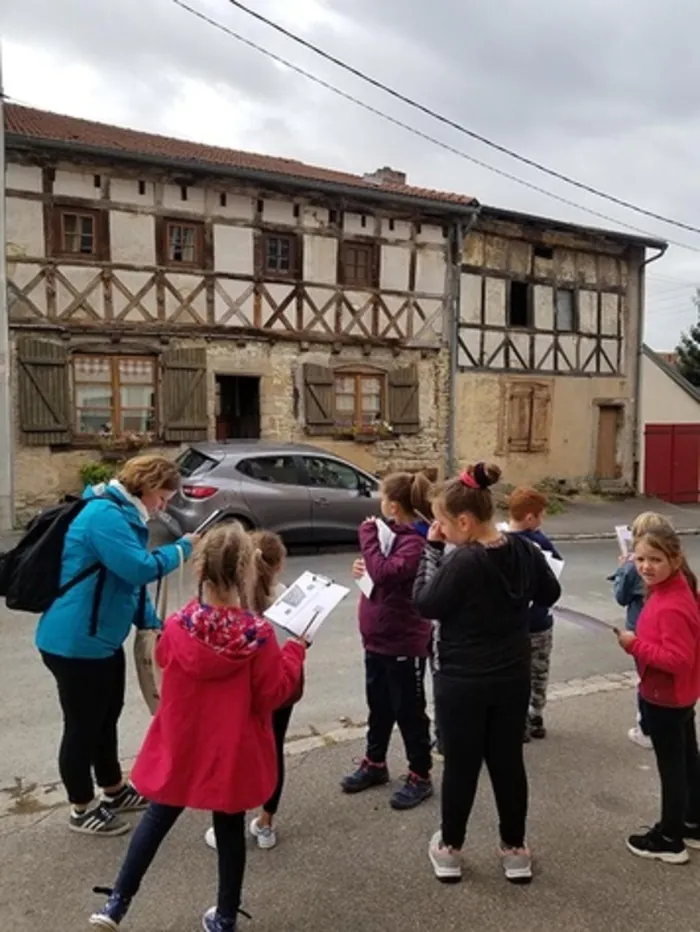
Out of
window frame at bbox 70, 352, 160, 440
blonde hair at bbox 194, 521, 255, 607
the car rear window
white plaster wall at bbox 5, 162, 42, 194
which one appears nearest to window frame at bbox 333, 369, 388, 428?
window frame at bbox 70, 352, 160, 440

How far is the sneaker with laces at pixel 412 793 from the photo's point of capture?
3.31 meters

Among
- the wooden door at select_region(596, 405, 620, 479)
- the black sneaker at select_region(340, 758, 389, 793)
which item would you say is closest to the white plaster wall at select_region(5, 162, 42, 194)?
the black sneaker at select_region(340, 758, 389, 793)

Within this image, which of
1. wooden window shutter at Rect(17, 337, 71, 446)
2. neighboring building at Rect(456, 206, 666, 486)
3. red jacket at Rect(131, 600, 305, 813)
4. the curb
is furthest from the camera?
neighboring building at Rect(456, 206, 666, 486)

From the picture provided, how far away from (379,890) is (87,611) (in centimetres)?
153

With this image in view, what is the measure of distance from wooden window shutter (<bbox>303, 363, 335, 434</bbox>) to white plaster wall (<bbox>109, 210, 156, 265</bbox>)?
12.3 feet

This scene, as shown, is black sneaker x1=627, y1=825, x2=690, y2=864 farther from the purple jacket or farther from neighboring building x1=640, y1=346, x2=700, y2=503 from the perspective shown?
neighboring building x1=640, y1=346, x2=700, y2=503

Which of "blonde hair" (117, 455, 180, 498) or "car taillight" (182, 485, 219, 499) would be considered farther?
"car taillight" (182, 485, 219, 499)

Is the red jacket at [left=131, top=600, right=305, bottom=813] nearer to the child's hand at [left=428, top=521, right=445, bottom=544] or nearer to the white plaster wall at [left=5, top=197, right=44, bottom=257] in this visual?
the child's hand at [left=428, top=521, right=445, bottom=544]

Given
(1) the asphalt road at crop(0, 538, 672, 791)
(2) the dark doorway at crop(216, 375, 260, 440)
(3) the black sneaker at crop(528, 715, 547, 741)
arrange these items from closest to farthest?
(1) the asphalt road at crop(0, 538, 672, 791) → (3) the black sneaker at crop(528, 715, 547, 741) → (2) the dark doorway at crop(216, 375, 260, 440)

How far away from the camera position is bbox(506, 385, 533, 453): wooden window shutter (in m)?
17.8

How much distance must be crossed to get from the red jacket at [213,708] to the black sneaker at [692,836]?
6.05 ft

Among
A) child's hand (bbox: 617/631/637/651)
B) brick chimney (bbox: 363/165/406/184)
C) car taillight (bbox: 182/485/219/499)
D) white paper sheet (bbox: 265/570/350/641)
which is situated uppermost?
brick chimney (bbox: 363/165/406/184)

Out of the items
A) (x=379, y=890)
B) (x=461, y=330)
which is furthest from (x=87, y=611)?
(x=461, y=330)

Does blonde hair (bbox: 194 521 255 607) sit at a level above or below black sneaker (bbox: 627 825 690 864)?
above
